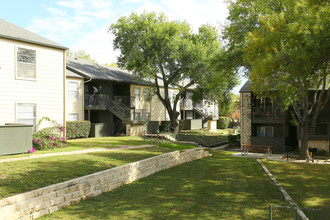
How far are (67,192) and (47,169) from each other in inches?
111

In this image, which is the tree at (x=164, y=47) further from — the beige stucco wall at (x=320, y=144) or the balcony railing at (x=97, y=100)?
the beige stucco wall at (x=320, y=144)

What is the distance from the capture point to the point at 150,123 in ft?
117

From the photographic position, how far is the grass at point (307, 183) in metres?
9.40

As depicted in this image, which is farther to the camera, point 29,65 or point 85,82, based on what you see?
point 85,82

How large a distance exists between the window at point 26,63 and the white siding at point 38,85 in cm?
25

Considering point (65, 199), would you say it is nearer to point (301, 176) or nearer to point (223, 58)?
point (301, 176)

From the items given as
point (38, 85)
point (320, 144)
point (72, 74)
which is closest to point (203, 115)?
point (320, 144)

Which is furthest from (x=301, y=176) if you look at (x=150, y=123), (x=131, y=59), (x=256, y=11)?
(x=150, y=123)

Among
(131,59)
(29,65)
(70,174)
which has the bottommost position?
(70,174)

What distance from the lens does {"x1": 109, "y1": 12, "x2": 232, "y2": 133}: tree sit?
98.6 feet

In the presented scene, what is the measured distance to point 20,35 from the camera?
711 inches

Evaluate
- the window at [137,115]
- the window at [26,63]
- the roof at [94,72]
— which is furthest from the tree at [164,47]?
the window at [26,63]

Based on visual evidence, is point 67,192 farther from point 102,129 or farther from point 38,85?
point 102,129

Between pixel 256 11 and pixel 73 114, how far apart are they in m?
19.0
